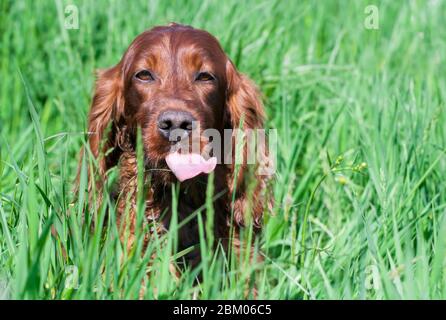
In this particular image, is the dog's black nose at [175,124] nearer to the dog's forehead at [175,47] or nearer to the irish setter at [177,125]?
the irish setter at [177,125]

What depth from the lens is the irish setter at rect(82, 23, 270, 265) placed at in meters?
2.91

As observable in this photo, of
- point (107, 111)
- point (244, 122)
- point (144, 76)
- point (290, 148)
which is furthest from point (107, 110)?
point (290, 148)

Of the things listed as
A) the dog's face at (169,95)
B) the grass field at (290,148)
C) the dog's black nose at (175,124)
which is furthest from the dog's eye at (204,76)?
the grass field at (290,148)

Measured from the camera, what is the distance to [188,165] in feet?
9.55

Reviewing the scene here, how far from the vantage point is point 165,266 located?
2.41 meters

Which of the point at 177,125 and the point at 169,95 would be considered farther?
the point at 169,95

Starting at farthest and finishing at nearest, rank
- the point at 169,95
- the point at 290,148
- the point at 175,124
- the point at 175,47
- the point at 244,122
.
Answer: the point at 290,148 → the point at 244,122 → the point at 175,47 → the point at 169,95 → the point at 175,124

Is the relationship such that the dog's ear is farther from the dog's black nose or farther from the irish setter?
the dog's black nose

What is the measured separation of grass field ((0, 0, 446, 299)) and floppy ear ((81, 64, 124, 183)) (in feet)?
0.48

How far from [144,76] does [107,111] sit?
0.29 meters

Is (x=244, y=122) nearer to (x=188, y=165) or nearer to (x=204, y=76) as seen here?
(x=204, y=76)

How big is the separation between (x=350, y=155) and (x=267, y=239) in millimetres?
1098
